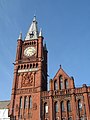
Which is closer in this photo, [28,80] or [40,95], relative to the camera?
[40,95]

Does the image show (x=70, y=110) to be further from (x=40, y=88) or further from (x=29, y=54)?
(x=29, y=54)

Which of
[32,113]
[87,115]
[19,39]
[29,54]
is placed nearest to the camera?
[87,115]

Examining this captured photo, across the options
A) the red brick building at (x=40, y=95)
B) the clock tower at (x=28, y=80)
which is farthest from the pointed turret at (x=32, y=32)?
the red brick building at (x=40, y=95)

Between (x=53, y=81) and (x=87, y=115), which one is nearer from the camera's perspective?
(x=87, y=115)

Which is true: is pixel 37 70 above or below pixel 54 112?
above

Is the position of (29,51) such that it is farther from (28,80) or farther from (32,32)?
→ (28,80)

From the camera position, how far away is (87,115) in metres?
47.1

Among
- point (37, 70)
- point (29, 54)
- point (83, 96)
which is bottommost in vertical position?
point (83, 96)

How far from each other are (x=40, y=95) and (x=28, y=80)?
592 cm

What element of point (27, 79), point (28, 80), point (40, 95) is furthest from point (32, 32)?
point (40, 95)

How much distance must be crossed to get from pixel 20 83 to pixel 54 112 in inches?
495

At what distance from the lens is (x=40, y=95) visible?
5291 centimetres

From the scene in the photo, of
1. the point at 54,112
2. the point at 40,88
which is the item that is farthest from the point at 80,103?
the point at 40,88

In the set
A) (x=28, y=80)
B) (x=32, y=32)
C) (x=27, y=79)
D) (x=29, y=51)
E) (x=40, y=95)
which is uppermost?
(x=32, y=32)
